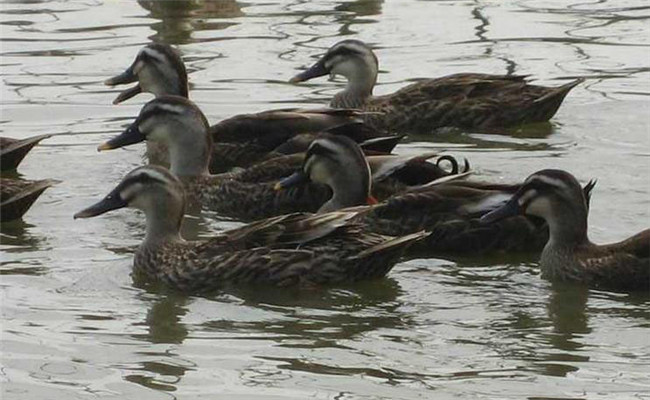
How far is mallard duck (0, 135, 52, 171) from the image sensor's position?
42.9ft

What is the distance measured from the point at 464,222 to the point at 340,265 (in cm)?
98

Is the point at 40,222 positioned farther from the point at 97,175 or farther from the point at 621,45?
the point at 621,45

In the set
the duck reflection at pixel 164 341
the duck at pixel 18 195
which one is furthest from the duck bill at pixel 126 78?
the duck reflection at pixel 164 341

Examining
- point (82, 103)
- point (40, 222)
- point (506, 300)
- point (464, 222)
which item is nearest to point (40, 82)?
point (82, 103)

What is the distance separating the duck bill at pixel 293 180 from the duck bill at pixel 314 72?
335 cm

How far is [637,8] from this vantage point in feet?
62.8

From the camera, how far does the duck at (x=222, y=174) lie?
1212cm

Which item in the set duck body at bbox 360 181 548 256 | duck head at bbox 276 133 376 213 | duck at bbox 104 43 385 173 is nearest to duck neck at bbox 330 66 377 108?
duck at bbox 104 43 385 173

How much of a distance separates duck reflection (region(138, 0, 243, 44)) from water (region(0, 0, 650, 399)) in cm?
7

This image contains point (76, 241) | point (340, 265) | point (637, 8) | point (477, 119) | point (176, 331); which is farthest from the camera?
point (637, 8)

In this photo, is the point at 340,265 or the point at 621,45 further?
the point at 621,45

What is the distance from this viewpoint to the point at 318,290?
10445 millimetres

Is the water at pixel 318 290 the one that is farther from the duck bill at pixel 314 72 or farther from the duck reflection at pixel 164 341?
the duck bill at pixel 314 72

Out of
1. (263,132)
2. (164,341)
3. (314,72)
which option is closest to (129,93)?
(314,72)
